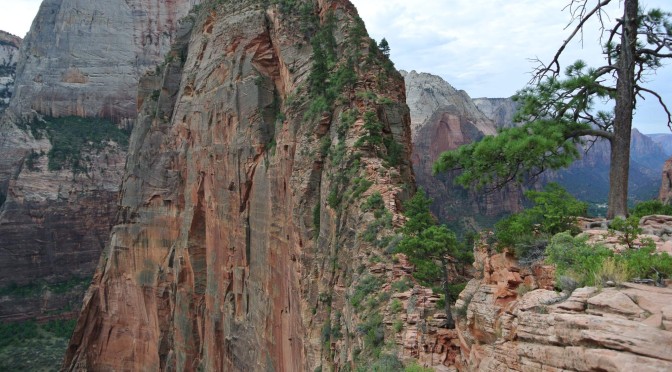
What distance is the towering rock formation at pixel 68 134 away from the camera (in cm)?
8094

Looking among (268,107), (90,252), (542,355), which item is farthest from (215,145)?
(90,252)

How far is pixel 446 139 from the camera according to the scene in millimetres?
116750

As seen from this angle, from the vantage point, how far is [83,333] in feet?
163

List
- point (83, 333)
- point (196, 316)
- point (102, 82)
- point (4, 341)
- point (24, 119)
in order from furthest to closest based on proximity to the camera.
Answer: point (102, 82) < point (24, 119) < point (4, 341) < point (83, 333) < point (196, 316)

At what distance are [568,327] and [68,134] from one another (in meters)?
102

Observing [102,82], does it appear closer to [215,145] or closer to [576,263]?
[215,145]

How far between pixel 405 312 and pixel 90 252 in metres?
82.9

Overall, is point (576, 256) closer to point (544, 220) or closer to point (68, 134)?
point (544, 220)

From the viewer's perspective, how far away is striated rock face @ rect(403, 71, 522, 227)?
331 ft

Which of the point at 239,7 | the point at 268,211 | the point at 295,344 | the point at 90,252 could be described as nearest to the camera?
the point at 295,344

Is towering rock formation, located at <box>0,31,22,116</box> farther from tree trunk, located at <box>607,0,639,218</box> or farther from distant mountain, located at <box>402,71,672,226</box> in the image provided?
tree trunk, located at <box>607,0,639,218</box>

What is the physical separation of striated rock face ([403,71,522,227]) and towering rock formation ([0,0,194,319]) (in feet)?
188

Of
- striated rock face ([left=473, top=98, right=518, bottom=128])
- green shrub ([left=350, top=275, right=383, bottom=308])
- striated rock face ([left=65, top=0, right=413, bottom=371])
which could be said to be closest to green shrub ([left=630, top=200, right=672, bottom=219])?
striated rock face ([left=65, top=0, right=413, bottom=371])

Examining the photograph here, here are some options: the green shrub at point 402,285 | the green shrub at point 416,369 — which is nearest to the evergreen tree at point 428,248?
the green shrub at point 402,285
